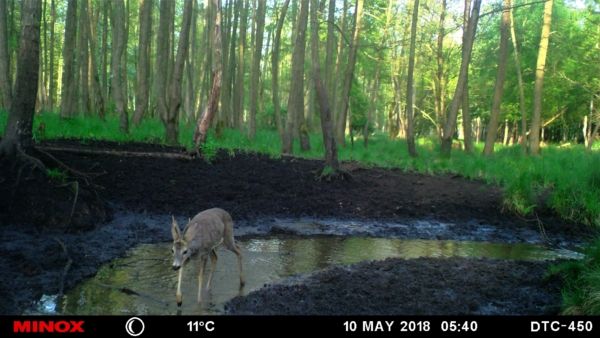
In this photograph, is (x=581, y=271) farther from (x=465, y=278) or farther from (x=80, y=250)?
(x=80, y=250)

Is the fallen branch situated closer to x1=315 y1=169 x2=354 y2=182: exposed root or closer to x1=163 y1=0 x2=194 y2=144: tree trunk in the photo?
x1=315 y1=169 x2=354 y2=182: exposed root

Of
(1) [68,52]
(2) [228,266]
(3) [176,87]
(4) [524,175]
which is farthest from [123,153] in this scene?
(4) [524,175]

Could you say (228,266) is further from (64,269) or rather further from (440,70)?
(440,70)

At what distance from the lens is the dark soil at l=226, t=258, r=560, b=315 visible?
5.98 m

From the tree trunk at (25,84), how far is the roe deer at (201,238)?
484cm

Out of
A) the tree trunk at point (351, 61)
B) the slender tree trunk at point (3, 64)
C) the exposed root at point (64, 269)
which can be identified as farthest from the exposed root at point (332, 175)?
the slender tree trunk at point (3, 64)

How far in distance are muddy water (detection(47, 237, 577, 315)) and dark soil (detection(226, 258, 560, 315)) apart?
2.38ft

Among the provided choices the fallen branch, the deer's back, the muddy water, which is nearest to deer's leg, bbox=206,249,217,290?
the muddy water
